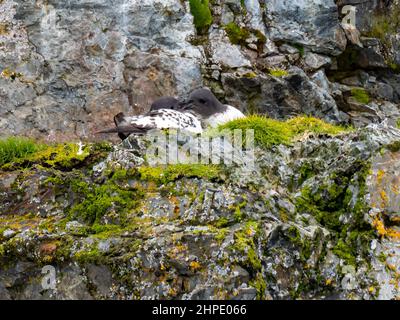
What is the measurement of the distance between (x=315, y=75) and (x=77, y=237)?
955 cm

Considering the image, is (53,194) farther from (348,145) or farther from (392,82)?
(392,82)

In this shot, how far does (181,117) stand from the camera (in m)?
8.82

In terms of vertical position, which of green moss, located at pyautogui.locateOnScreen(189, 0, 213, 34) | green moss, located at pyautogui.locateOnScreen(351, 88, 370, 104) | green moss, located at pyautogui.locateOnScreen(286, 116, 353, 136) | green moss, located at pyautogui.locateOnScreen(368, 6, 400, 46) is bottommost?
green moss, located at pyautogui.locateOnScreen(351, 88, 370, 104)

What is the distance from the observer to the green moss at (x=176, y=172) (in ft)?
20.6

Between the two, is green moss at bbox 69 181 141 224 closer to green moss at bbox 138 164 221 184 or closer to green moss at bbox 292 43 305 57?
green moss at bbox 138 164 221 184

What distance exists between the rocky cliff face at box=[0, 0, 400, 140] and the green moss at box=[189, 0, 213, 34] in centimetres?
3

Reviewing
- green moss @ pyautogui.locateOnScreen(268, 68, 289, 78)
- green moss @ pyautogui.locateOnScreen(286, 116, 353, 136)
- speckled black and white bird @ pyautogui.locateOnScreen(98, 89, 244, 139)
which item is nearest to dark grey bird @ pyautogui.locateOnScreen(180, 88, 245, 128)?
speckled black and white bird @ pyautogui.locateOnScreen(98, 89, 244, 139)

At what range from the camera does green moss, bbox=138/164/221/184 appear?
6.29m

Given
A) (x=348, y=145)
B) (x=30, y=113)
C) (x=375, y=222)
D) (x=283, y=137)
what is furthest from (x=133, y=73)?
(x=375, y=222)

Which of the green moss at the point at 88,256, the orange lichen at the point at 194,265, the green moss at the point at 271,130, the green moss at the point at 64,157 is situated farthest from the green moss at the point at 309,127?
the green moss at the point at 88,256

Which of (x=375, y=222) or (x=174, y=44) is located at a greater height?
(x=174, y=44)

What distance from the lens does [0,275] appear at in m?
5.53

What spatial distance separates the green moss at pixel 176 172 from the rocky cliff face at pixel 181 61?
563 cm

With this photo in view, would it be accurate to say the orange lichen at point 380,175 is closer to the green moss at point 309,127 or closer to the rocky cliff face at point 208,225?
the rocky cliff face at point 208,225
